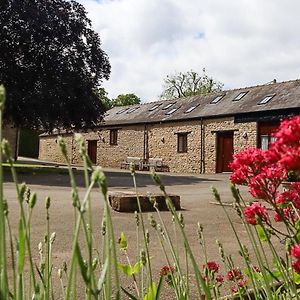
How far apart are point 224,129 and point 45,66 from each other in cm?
1174

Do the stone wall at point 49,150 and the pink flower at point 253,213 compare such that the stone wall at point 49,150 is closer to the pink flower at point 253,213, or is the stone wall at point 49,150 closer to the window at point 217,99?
the window at point 217,99

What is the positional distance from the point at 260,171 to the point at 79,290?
2650 mm

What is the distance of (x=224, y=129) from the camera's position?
2880 centimetres

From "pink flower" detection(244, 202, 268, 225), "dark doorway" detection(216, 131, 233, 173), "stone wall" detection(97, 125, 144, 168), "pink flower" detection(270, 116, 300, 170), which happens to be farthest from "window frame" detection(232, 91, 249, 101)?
"pink flower" detection(270, 116, 300, 170)

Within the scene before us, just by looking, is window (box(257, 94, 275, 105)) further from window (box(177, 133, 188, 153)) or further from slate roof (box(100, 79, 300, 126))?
window (box(177, 133, 188, 153))

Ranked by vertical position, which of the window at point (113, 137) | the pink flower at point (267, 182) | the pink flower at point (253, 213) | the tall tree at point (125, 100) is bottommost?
the pink flower at point (253, 213)

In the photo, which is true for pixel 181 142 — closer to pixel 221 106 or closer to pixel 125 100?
pixel 221 106

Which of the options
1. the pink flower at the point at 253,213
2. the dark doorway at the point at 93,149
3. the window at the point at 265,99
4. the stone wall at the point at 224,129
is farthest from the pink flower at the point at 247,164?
the dark doorway at the point at 93,149

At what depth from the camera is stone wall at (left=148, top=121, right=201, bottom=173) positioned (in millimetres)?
30656

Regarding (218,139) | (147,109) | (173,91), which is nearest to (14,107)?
(218,139)

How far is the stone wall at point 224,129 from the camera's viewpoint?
2742 cm

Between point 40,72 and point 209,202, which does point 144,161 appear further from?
point 209,202

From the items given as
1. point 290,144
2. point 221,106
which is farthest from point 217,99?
point 290,144

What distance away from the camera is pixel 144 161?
34375 millimetres
